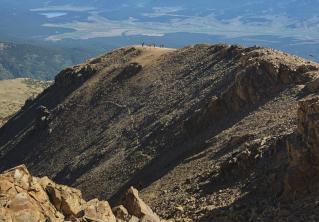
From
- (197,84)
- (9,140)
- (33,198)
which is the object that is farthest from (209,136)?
(9,140)

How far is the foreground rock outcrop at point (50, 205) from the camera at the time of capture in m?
23.5

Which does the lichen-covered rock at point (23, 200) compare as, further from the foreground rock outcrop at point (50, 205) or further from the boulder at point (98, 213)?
the boulder at point (98, 213)

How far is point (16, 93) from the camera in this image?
163 meters

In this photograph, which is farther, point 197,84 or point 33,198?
point 197,84

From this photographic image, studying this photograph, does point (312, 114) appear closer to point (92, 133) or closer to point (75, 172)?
point (75, 172)

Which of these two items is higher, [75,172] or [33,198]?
[33,198]

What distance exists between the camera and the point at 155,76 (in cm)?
6844

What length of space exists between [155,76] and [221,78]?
14.8 m

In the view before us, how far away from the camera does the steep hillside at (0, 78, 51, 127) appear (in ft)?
429

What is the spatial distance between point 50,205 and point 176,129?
81.7 feet

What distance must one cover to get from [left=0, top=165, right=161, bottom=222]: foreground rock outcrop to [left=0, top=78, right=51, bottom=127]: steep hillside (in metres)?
90.6

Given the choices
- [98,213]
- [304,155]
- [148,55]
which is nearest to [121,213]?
[98,213]

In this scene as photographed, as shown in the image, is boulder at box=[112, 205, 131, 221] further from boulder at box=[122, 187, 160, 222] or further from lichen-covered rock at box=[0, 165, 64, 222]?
lichen-covered rock at box=[0, 165, 64, 222]

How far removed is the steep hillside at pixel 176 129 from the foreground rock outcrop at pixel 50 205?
279 centimetres
